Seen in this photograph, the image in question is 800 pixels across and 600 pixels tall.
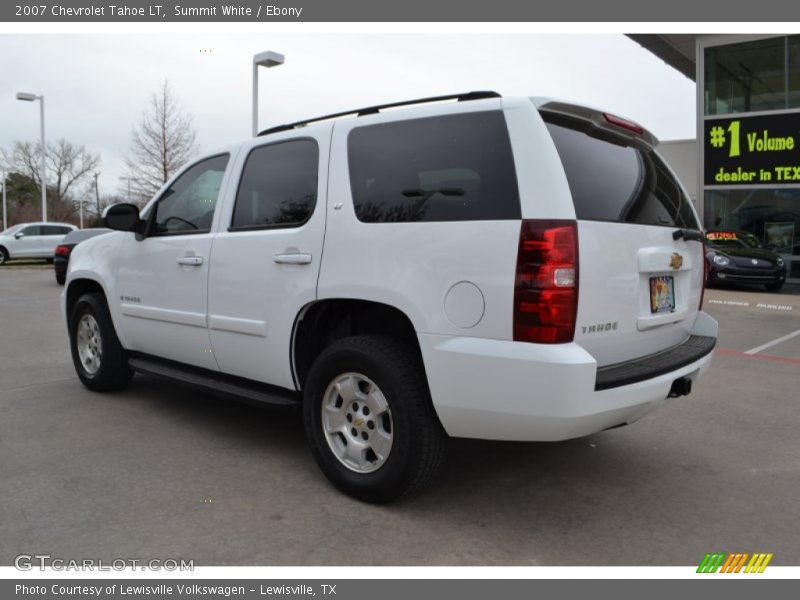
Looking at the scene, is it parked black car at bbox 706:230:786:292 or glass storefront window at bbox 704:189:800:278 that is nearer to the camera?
parked black car at bbox 706:230:786:292

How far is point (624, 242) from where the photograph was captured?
10.1 ft

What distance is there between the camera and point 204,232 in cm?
430

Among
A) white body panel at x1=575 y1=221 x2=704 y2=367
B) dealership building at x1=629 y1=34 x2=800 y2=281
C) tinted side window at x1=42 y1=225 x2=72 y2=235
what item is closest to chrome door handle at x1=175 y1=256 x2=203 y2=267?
white body panel at x1=575 y1=221 x2=704 y2=367

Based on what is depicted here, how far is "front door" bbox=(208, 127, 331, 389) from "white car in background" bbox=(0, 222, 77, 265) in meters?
23.7

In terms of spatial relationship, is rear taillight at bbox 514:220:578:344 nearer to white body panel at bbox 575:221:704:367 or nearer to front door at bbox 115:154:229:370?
white body panel at bbox 575:221:704:367

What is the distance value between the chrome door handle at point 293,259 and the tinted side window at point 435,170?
39 centimetres

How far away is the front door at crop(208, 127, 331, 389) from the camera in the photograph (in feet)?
11.8

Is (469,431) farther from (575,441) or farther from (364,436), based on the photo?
(575,441)

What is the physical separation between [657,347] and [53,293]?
14.4 m

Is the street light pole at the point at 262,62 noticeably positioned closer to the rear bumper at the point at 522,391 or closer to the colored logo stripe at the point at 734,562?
the rear bumper at the point at 522,391

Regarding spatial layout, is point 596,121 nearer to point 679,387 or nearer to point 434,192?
point 434,192

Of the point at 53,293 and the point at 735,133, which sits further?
the point at 735,133

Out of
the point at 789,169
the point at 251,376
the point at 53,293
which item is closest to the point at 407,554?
the point at 251,376

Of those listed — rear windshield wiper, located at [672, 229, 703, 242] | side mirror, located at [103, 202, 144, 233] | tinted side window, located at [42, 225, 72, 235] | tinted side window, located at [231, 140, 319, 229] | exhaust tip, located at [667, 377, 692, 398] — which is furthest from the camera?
tinted side window, located at [42, 225, 72, 235]
